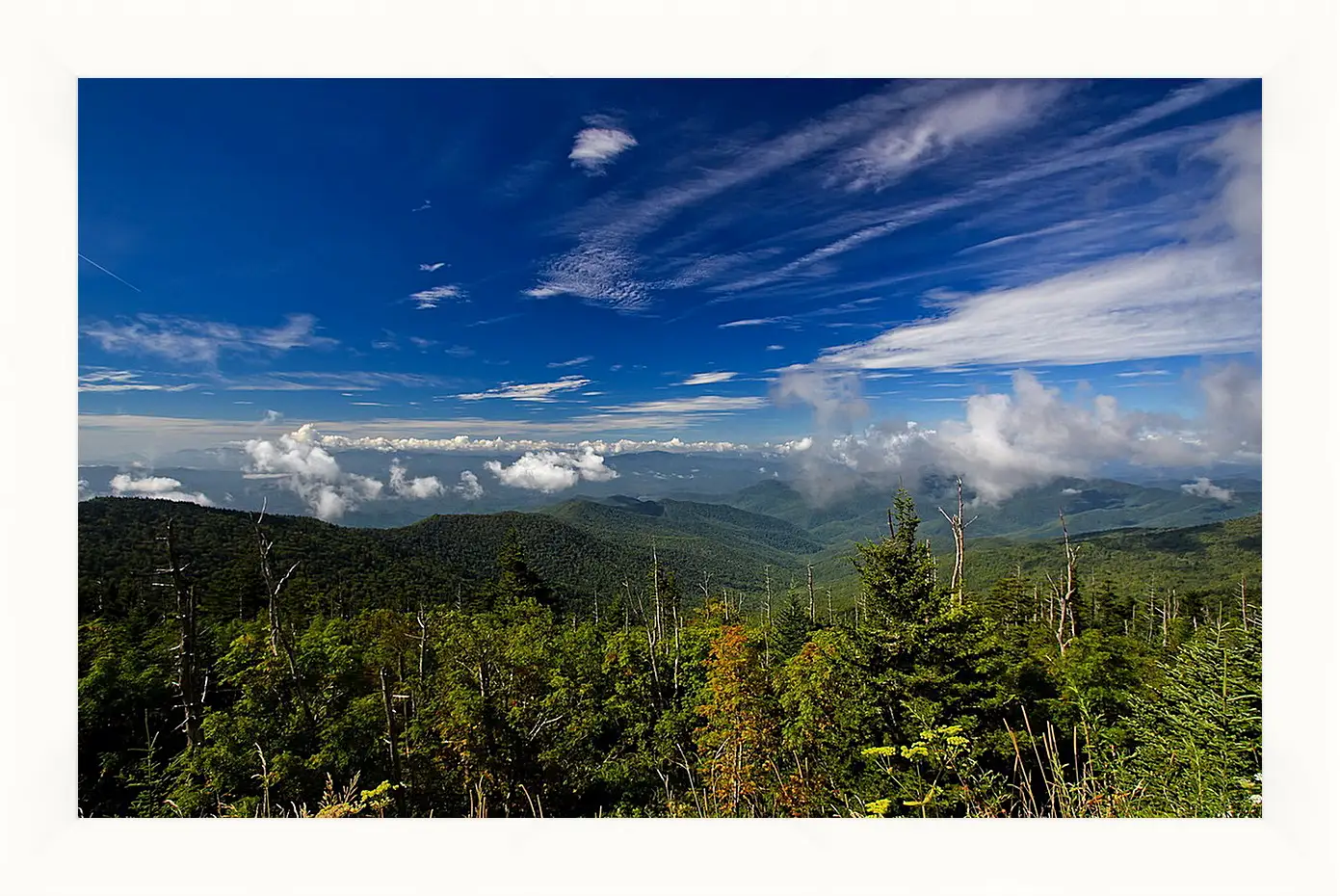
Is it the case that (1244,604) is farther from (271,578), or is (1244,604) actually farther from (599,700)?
(271,578)

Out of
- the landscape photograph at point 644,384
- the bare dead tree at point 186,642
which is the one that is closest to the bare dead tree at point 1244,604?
the landscape photograph at point 644,384

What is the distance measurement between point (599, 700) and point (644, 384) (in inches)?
261

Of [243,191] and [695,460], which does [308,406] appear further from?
[695,460]

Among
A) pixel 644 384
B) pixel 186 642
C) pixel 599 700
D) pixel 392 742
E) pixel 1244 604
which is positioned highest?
pixel 644 384

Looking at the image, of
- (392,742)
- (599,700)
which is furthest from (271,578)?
(599,700)

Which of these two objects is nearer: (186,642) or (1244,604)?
(186,642)

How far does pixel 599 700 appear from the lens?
1041 cm

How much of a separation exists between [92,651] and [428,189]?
7871 mm

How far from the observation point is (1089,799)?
68.2 inches

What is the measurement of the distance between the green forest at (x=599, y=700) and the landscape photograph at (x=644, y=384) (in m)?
0.07

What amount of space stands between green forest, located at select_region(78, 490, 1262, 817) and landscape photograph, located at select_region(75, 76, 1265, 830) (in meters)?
0.07

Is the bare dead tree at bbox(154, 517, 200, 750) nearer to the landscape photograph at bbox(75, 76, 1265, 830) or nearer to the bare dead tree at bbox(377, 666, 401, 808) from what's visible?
the landscape photograph at bbox(75, 76, 1265, 830)

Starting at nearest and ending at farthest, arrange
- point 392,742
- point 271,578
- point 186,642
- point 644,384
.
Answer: point 271,578, point 186,642, point 392,742, point 644,384
